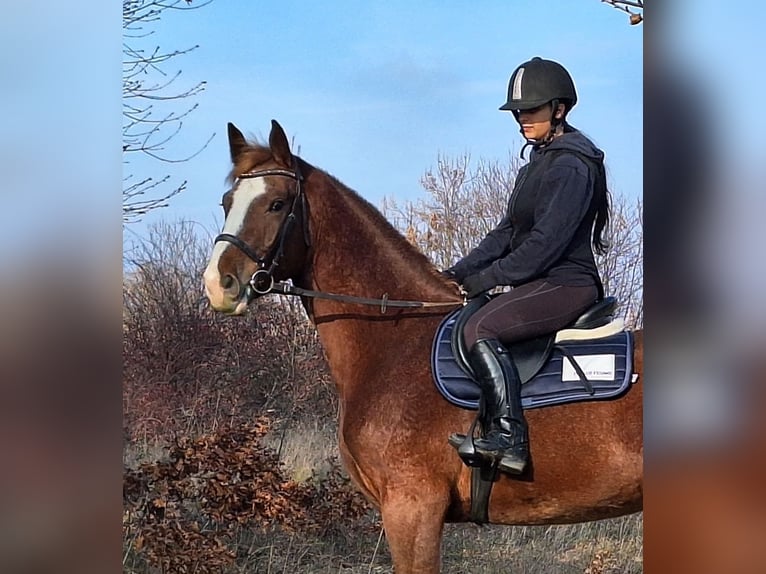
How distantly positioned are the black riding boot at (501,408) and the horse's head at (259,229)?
2.90 feet

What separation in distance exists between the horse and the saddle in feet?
0.21

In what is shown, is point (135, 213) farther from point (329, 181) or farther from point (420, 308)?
→ point (420, 308)

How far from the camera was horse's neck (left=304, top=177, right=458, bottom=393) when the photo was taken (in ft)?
12.0

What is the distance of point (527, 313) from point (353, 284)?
2.49 ft

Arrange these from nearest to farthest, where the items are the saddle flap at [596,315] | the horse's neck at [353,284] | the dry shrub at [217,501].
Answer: the saddle flap at [596,315] → the horse's neck at [353,284] → the dry shrub at [217,501]

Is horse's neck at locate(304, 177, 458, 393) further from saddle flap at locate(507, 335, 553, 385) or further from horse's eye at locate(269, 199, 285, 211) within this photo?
saddle flap at locate(507, 335, 553, 385)

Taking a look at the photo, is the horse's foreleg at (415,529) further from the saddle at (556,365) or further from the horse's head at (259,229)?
the horse's head at (259,229)

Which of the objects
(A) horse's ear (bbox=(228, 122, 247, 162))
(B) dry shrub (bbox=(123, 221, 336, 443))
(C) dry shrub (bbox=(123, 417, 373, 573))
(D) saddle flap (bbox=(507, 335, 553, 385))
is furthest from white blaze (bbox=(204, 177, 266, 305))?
(C) dry shrub (bbox=(123, 417, 373, 573))

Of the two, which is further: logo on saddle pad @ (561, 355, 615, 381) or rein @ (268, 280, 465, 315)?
rein @ (268, 280, 465, 315)

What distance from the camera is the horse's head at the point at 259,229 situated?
11.3 ft

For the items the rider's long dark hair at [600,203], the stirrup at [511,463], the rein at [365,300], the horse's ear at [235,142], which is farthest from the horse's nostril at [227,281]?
the rider's long dark hair at [600,203]
